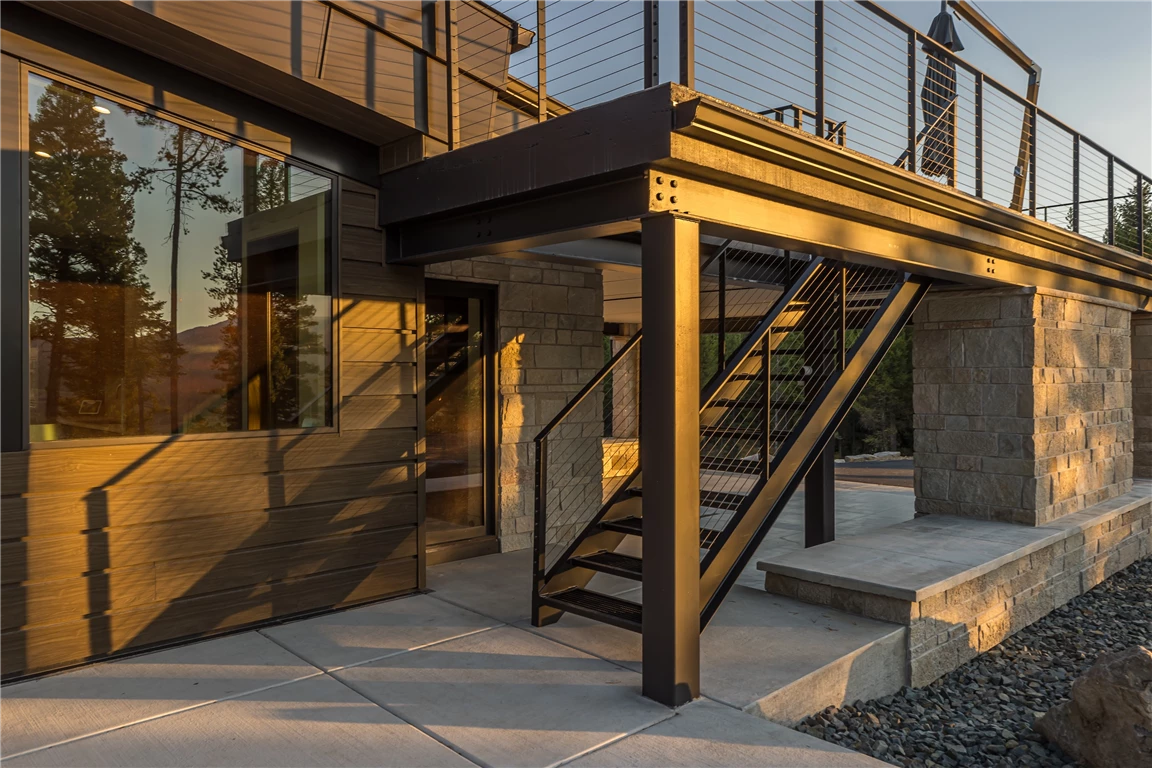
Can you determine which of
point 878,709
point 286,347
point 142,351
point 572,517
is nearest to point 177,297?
point 142,351

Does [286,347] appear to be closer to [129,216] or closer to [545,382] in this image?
[129,216]

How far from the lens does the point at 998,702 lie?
4625 mm

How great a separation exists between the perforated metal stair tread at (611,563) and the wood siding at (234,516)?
1383 mm

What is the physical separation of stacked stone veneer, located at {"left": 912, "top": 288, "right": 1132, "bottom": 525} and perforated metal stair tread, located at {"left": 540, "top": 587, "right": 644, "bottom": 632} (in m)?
4.16

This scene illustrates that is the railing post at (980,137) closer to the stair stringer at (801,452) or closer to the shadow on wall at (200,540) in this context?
the stair stringer at (801,452)

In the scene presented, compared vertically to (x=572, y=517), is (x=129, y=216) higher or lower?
higher

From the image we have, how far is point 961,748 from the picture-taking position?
3805 millimetres

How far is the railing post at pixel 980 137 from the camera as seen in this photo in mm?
5797

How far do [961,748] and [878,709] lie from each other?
1.51 ft

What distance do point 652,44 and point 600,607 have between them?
290cm

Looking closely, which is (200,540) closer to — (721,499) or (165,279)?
(165,279)

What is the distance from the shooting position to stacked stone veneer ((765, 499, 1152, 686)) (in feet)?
15.4

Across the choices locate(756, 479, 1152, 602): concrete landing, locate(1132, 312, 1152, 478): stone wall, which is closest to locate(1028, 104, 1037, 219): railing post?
locate(756, 479, 1152, 602): concrete landing

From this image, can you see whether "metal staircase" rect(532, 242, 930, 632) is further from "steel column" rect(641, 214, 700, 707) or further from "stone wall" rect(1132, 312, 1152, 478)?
"stone wall" rect(1132, 312, 1152, 478)
